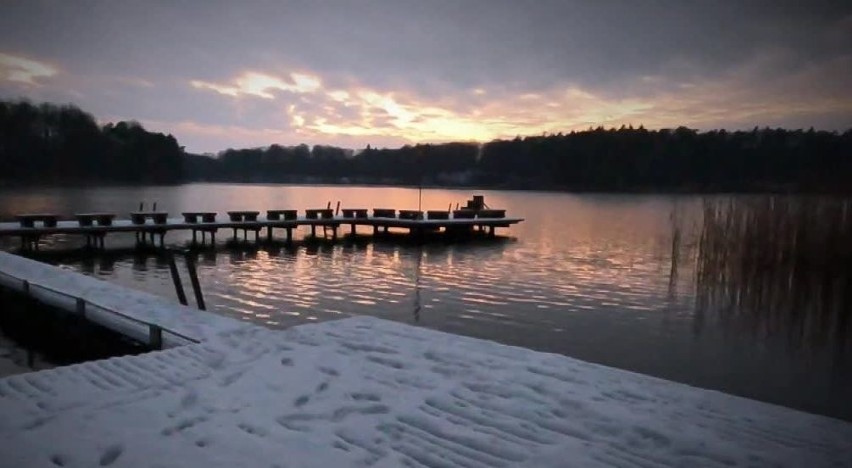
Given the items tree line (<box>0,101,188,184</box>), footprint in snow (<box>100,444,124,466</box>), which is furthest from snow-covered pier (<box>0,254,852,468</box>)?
tree line (<box>0,101,188,184</box>)

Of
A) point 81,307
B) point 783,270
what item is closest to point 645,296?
point 783,270

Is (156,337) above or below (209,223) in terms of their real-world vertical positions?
below

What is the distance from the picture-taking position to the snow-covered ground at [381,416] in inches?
140

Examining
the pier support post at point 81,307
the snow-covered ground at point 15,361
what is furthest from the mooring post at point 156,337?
the snow-covered ground at point 15,361

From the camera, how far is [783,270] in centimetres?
1280

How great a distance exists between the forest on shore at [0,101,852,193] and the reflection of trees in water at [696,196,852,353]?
79 cm

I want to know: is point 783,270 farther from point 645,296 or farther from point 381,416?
point 381,416

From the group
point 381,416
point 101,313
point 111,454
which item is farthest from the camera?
point 101,313

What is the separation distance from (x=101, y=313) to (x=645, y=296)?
1157 centimetres

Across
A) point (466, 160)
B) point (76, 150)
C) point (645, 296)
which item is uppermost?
point (466, 160)

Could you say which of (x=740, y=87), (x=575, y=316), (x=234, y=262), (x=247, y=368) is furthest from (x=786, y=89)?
(x=234, y=262)

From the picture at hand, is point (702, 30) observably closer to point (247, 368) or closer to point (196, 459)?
point (247, 368)

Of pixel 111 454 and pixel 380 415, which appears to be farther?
pixel 380 415

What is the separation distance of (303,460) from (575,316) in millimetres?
9004
